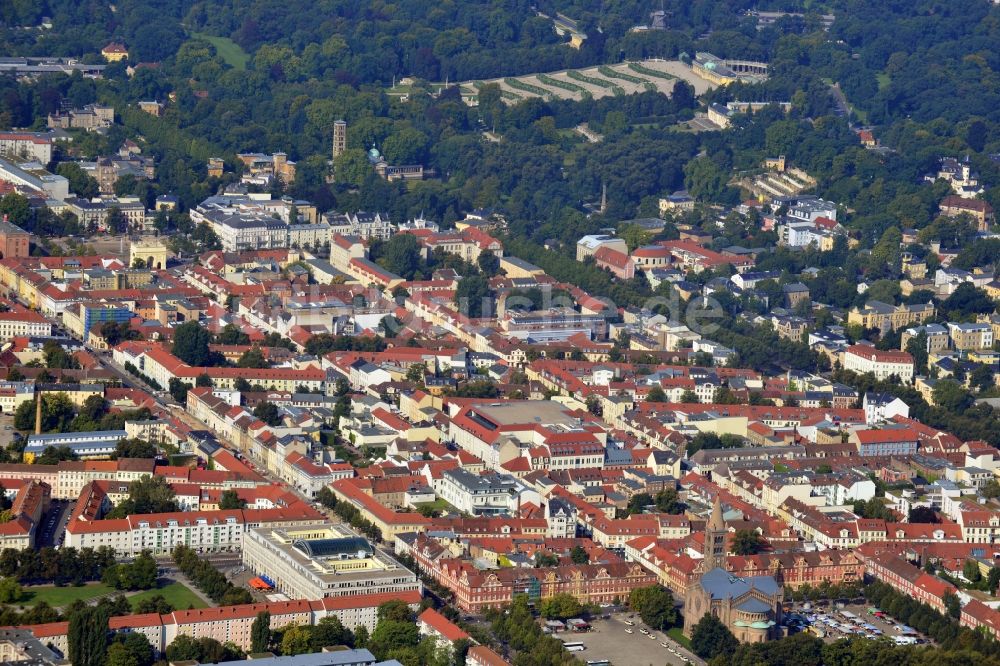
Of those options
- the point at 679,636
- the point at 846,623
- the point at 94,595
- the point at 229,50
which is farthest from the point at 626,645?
the point at 229,50

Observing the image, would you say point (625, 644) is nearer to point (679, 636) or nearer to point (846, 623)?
point (679, 636)

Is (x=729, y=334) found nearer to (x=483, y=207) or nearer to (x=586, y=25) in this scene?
(x=483, y=207)

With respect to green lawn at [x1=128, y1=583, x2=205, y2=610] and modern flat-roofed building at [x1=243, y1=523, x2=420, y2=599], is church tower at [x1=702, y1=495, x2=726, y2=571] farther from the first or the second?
green lawn at [x1=128, y1=583, x2=205, y2=610]

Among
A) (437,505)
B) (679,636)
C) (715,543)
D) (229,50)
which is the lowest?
(679,636)

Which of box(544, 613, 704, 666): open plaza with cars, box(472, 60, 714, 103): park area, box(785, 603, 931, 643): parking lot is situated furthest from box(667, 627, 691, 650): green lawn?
box(472, 60, 714, 103): park area

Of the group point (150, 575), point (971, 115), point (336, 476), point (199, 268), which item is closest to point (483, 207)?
point (199, 268)

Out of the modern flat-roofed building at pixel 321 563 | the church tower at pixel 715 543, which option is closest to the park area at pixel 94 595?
the modern flat-roofed building at pixel 321 563
